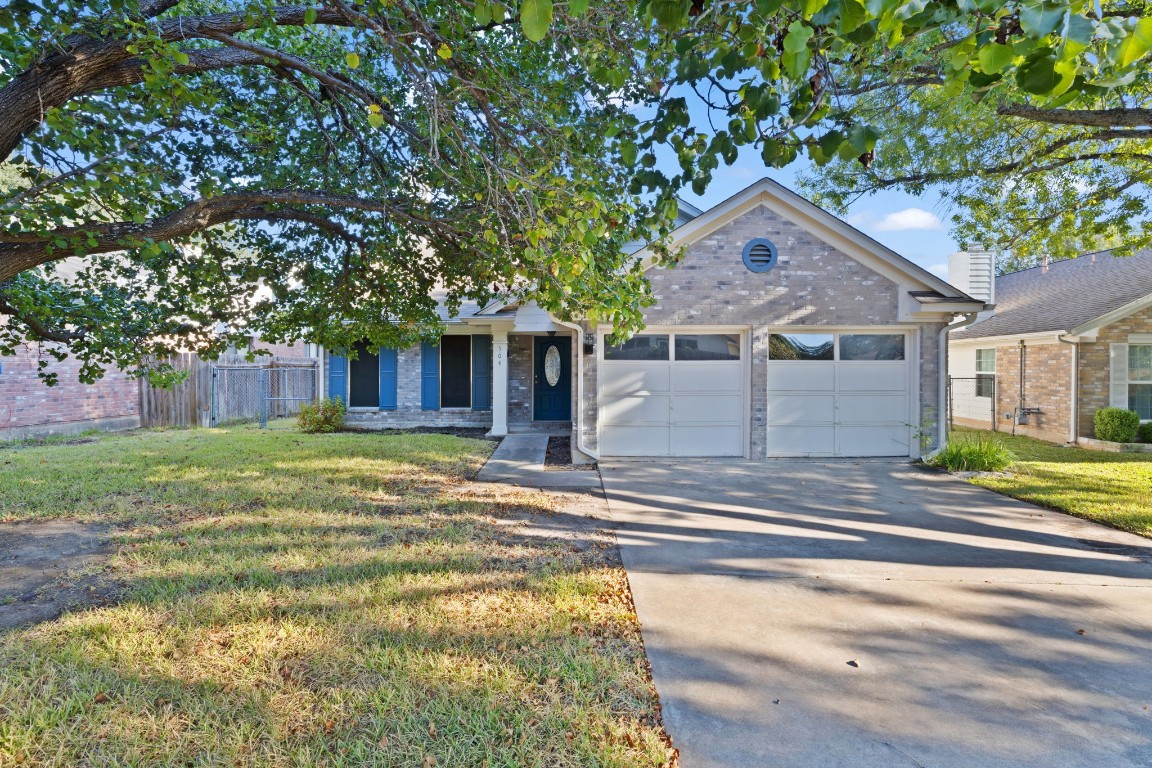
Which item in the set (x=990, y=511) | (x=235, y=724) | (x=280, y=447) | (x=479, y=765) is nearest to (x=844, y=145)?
(x=479, y=765)

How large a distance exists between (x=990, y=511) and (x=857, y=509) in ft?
5.36

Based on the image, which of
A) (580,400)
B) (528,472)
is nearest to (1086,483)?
(580,400)

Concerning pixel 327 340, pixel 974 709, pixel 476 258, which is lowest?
pixel 974 709

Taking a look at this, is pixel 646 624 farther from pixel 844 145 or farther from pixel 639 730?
pixel 844 145

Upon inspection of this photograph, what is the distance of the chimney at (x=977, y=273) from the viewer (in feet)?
36.1

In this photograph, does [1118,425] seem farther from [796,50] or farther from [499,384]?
[796,50]

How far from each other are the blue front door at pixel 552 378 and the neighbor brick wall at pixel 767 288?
395cm

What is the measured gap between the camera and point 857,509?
7.01m

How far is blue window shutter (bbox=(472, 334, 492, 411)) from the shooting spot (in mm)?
14242

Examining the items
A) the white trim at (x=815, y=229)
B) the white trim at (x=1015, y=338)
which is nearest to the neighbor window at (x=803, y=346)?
the white trim at (x=815, y=229)

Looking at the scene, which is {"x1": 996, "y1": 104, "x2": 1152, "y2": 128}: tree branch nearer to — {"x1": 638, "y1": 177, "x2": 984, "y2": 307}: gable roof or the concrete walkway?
{"x1": 638, "y1": 177, "x2": 984, "y2": 307}: gable roof

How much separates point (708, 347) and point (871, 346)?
294 centimetres

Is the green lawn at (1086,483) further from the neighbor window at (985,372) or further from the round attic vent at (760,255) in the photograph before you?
the round attic vent at (760,255)

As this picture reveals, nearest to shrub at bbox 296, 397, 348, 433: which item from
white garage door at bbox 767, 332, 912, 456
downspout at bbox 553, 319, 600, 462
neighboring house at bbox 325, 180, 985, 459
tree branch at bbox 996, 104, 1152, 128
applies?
neighboring house at bbox 325, 180, 985, 459
